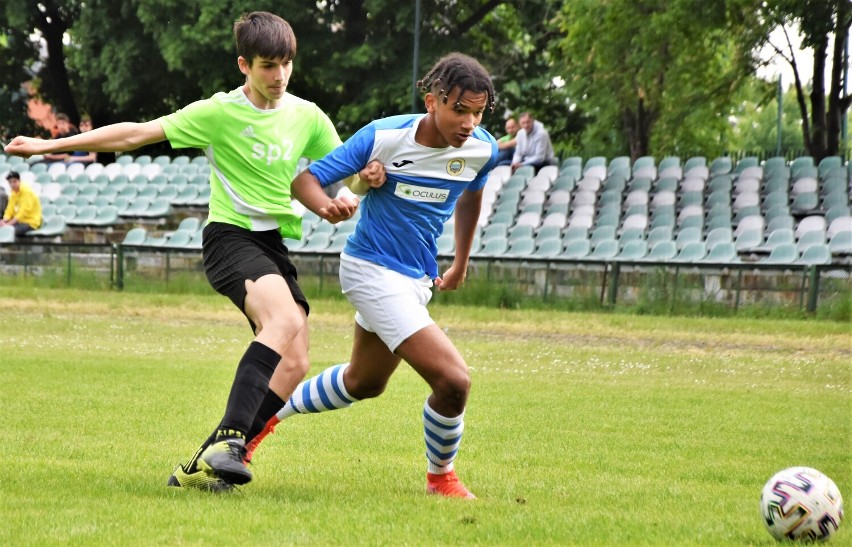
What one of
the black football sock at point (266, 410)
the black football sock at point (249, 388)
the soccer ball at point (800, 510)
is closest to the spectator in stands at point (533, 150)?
the black football sock at point (266, 410)

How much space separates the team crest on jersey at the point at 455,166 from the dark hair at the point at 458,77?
317 mm

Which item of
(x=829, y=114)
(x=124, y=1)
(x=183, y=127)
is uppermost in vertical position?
(x=124, y=1)

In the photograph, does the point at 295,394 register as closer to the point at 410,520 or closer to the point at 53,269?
the point at 410,520

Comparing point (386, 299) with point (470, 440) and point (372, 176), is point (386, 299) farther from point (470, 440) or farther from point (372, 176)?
point (470, 440)

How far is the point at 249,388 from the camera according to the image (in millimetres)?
5820

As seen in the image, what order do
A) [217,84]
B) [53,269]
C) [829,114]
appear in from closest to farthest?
[53,269], [829,114], [217,84]

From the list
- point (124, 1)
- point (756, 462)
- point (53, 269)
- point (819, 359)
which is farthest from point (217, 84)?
point (756, 462)

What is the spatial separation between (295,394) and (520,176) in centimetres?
1897

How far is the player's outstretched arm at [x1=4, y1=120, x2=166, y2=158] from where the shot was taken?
578cm

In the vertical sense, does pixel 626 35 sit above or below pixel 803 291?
above

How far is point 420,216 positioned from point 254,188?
0.85 metres

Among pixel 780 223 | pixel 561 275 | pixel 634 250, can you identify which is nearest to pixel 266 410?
pixel 561 275

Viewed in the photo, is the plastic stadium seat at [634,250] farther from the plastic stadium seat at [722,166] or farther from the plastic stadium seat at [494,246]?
the plastic stadium seat at [722,166]

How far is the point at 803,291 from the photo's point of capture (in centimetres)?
1883
